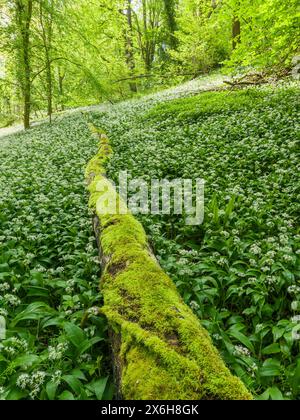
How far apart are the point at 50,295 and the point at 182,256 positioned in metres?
1.94

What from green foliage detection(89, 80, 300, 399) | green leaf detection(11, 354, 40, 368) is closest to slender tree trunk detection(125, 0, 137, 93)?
green foliage detection(89, 80, 300, 399)

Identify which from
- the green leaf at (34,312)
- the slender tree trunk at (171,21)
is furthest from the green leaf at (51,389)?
the slender tree trunk at (171,21)

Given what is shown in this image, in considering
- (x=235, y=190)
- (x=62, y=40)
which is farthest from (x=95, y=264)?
(x=62, y=40)

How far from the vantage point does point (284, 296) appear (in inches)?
154

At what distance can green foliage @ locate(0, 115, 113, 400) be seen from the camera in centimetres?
280

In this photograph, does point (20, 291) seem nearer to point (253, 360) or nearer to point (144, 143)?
point (253, 360)

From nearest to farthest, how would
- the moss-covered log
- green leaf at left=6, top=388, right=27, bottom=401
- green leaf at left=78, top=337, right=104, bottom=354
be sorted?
the moss-covered log → green leaf at left=6, top=388, right=27, bottom=401 → green leaf at left=78, top=337, right=104, bottom=354

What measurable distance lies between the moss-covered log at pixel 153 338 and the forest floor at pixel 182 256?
1.14 feet

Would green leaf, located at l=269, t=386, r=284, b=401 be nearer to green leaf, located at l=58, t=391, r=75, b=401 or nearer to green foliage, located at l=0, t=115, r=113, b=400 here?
green foliage, located at l=0, t=115, r=113, b=400

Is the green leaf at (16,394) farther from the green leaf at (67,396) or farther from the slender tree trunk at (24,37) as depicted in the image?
the slender tree trunk at (24,37)

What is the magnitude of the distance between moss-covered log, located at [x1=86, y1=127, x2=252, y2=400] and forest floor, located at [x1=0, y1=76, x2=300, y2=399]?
35cm

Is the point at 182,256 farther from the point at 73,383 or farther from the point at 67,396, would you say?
the point at 67,396

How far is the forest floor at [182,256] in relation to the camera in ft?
9.77

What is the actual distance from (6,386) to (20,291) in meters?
1.60
